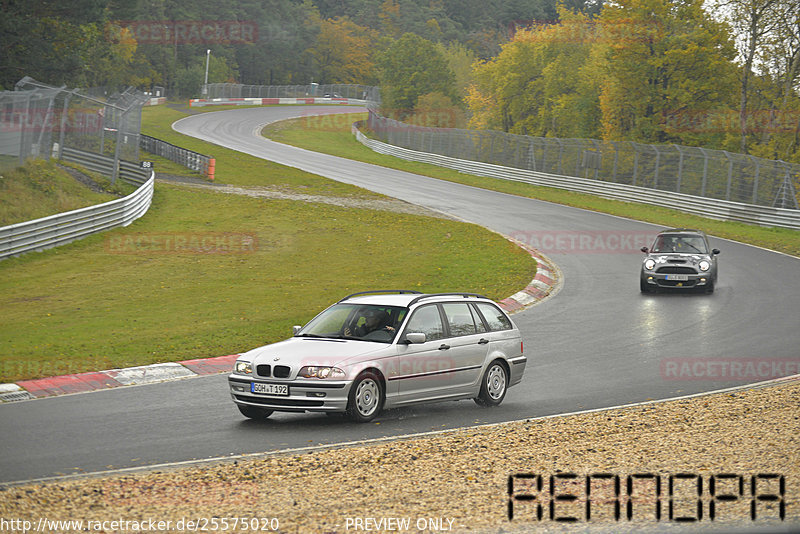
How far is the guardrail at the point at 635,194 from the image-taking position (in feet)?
119

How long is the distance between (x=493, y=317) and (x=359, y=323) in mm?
2092

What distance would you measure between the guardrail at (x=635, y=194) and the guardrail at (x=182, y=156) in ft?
52.7

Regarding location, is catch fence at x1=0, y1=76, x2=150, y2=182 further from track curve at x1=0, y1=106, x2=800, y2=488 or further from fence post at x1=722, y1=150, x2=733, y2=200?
fence post at x1=722, y1=150, x2=733, y2=200

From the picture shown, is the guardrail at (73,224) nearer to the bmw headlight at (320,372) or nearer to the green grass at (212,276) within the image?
the green grass at (212,276)

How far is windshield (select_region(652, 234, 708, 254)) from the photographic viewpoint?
76.1ft

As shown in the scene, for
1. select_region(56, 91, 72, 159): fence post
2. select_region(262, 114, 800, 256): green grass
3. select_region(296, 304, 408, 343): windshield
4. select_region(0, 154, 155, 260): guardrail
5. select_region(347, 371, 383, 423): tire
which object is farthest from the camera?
select_region(262, 114, 800, 256): green grass

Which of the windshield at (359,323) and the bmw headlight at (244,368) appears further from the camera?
the windshield at (359,323)

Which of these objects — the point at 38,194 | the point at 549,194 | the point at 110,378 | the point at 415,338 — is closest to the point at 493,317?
the point at 415,338

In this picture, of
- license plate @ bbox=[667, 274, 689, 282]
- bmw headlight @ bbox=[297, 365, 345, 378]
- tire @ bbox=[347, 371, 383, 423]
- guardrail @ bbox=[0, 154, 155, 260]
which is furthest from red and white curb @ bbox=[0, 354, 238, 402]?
license plate @ bbox=[667, 274, 689, 282]

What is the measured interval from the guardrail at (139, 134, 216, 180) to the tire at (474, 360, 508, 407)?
33.3 meters

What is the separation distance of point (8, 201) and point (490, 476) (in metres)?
20.5

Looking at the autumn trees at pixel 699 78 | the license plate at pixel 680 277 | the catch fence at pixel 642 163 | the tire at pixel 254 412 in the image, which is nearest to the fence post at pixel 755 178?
the catch fence at pixel 642 163

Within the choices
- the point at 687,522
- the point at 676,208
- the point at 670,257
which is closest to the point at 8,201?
the point at 670,257

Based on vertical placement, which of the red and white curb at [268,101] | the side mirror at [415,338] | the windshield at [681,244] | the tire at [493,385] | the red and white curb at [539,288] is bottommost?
the red and white curb at [539,288]
